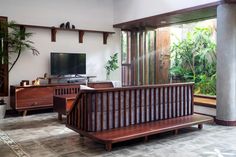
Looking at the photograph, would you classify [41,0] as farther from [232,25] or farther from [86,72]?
[232,25]

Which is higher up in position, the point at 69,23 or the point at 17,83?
the point at 69,23

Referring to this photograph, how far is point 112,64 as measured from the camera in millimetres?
7805

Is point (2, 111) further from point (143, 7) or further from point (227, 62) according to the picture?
point (227, 62)

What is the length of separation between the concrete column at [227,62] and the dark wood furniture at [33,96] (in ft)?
12.2

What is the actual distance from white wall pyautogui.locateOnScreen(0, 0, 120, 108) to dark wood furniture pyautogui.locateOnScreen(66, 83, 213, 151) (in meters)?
2.90

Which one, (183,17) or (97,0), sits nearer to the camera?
(183,17)

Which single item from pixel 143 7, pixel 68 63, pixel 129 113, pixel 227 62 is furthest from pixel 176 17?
pixel 129 113

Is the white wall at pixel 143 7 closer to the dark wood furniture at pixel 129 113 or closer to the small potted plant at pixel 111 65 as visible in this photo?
the small potted plant at pixel 111 65

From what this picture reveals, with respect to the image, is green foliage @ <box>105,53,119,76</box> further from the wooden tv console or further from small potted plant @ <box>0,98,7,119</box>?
small potted plant @ <box>0,98,7,119</box>

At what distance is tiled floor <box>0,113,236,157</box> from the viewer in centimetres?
352

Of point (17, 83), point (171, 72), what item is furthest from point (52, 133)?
point (171, 72)

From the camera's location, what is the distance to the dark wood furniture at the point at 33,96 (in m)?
5.92

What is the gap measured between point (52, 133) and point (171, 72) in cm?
487

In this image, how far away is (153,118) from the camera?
4.46 meters
